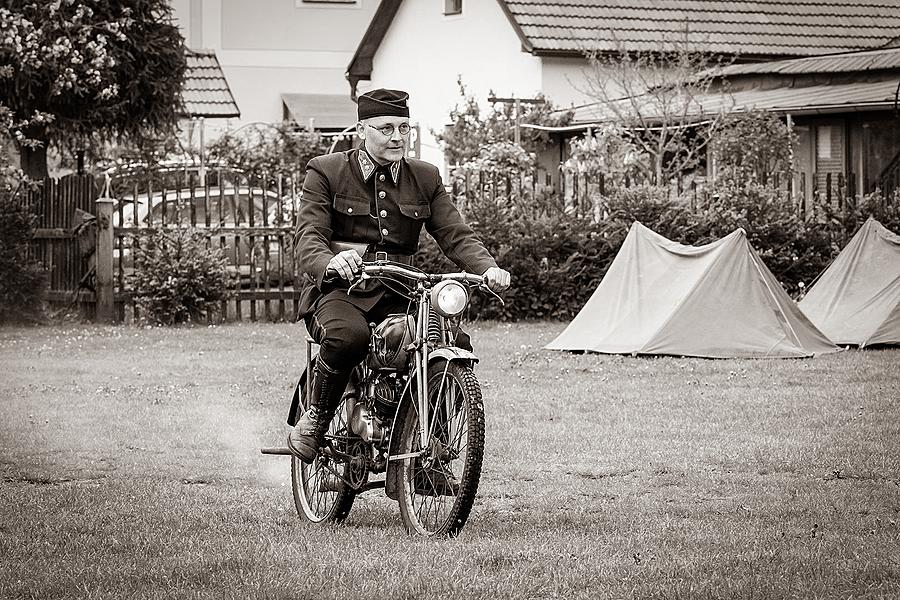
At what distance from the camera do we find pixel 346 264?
18.6 ft

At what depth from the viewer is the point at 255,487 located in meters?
7.61

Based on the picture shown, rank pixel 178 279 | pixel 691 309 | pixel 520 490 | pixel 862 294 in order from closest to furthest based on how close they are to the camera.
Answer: pixel 520 490 < pixel 691 309 < pixel 862 294 < pixel 178 279

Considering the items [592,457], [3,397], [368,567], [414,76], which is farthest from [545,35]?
[368,567]

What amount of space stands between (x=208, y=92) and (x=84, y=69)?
47.5ft

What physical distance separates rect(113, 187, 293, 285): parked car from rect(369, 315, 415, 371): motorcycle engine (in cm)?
1216

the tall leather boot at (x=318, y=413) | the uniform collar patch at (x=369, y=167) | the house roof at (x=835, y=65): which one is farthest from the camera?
the house roof at (x=835, y=65)

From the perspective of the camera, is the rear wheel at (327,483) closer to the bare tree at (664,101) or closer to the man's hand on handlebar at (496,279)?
the man's hand on handlebar at (496,279)

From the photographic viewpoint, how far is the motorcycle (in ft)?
18.9

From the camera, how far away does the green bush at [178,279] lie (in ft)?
56.9

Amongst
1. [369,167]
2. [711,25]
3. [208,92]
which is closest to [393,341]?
[369,167]

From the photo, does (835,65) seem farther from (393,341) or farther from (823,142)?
(393,341)

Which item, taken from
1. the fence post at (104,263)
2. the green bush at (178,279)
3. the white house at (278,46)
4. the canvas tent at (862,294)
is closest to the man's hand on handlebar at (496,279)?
the canvas tent at (862,294)

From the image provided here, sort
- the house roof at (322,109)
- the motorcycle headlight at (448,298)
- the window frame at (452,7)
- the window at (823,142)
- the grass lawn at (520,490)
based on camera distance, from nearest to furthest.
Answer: the grass lawn at (520,490)
the motorcycle headlight at (448,298)
the window at (823,142)
the window frame at (452,7)
the house roof at (322,109)

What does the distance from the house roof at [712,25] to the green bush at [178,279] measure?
40.9ft
